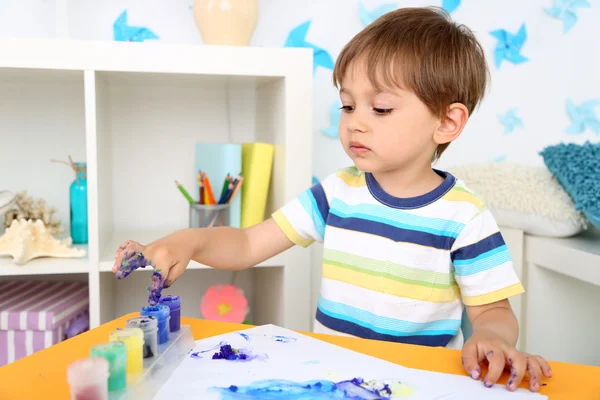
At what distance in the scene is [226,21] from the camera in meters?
1.23

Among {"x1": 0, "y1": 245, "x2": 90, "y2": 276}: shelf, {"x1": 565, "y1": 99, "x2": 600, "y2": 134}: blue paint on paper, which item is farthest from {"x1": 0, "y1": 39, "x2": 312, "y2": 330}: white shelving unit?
{"x1": 565, "y1": 99, "x2": 600, "y2": 134}: blue paint on paper

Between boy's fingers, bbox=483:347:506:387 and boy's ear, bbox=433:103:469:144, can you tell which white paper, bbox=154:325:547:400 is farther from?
boy's ear, bbox=433:103:469:144

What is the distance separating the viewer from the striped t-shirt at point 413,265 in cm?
80

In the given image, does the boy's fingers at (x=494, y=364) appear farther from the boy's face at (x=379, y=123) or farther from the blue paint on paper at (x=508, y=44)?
the blue paint on paper at (x=508, y=44)

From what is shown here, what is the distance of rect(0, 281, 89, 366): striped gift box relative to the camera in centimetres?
114

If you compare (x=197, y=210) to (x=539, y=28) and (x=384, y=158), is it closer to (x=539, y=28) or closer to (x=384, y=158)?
(x=384, y=158)

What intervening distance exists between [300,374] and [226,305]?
0.89m

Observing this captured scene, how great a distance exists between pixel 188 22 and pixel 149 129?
278mm

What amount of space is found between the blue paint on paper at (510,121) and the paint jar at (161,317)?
126 cm

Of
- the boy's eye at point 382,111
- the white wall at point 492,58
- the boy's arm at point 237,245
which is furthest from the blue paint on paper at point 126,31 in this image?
the boy's eye at point 382,111

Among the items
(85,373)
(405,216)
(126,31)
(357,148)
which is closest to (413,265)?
(405,216)

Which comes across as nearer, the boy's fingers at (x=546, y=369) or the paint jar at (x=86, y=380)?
the paint jar at (x=86, y=380)

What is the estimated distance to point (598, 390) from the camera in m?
0.52

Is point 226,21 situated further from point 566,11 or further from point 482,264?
point 566,11
